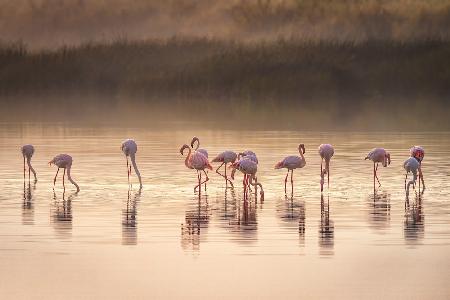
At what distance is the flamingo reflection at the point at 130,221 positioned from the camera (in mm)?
14086

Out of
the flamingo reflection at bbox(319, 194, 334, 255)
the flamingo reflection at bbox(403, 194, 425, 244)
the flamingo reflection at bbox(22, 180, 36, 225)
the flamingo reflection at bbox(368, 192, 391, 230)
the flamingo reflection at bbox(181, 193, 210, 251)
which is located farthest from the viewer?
the flamingo reflection at bbox(22, 180, 36, 225)

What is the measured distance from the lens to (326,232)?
48.2ft

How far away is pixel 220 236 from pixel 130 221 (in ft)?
5.40

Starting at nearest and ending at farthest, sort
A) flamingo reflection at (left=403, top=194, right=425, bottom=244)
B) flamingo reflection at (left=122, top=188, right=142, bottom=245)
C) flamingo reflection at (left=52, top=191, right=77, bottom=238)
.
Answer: flamingo reflection at (left=122, top=188, right=142, bottom=245) < flamingo reflection at (left=403, top=194, right=425, bottom=244) < flamingo reflection at (left=52, top=191, right=77, bottom=238)

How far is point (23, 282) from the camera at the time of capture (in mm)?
11609

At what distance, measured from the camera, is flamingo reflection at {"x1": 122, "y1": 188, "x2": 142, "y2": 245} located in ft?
46.2

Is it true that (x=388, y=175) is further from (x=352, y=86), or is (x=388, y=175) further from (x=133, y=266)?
(x=352, y=86)

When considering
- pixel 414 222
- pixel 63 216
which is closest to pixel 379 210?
pixel 414 222

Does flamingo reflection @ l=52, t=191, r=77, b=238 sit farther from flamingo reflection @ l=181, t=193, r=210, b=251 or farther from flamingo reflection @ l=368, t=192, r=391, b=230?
flamingo reflection @ l=368, t=192, r=391, b=230

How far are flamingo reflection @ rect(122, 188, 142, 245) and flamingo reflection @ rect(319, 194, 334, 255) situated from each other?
2067 mm

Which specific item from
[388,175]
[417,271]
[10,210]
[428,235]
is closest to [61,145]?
[388,175]

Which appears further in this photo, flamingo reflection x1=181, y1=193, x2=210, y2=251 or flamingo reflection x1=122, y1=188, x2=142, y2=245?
flamingo reflection x1=122, y1=188, x2=142, y2=245

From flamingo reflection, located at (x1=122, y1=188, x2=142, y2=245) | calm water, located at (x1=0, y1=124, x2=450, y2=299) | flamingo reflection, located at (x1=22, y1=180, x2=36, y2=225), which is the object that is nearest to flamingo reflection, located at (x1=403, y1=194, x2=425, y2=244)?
calm water, located at (x1=0, y1=124, x2=450, y2=299)

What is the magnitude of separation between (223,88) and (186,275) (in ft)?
255
